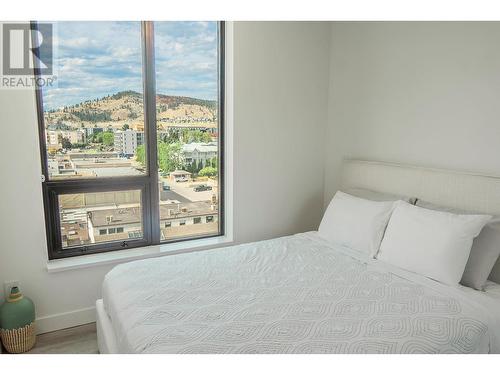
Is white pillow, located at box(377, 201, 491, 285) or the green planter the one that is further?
the green planter

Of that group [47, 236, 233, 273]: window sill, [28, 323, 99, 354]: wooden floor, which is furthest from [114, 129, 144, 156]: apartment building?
[28, 323, 99, 354]: wooden floor

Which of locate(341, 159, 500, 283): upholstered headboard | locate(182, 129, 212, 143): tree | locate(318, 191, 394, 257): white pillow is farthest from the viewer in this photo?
locate(182, 129, 212, 143): tree

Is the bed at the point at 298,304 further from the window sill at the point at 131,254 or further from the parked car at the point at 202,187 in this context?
the parked car at the point at 202,187

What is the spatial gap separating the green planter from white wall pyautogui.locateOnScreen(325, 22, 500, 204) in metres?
2.49

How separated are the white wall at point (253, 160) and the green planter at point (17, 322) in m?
0.13

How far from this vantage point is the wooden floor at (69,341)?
235cm

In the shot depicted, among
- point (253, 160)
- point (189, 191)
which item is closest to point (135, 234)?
point (189, 191)

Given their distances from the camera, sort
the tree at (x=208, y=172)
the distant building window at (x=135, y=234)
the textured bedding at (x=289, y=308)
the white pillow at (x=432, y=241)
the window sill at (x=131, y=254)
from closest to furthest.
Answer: the textured bedding at (x=289, y=308) < the white pillow at (x=432, y=241) < the window sill at (x=131, y=254) < the distant building window at (x=135, y=234) < the tree at (x=208, y=172)

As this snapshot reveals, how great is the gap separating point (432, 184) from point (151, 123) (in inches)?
79.3

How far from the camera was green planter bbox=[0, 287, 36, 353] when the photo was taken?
2.26 m

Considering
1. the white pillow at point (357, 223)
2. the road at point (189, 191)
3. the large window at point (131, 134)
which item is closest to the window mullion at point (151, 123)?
the large window at point (131, 134)

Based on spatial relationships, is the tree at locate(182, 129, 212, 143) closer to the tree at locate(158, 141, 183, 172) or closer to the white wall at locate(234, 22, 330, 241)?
the tree at locate(158, 141, 183, 172)

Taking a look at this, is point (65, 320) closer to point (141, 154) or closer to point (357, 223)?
point (141, 154)
